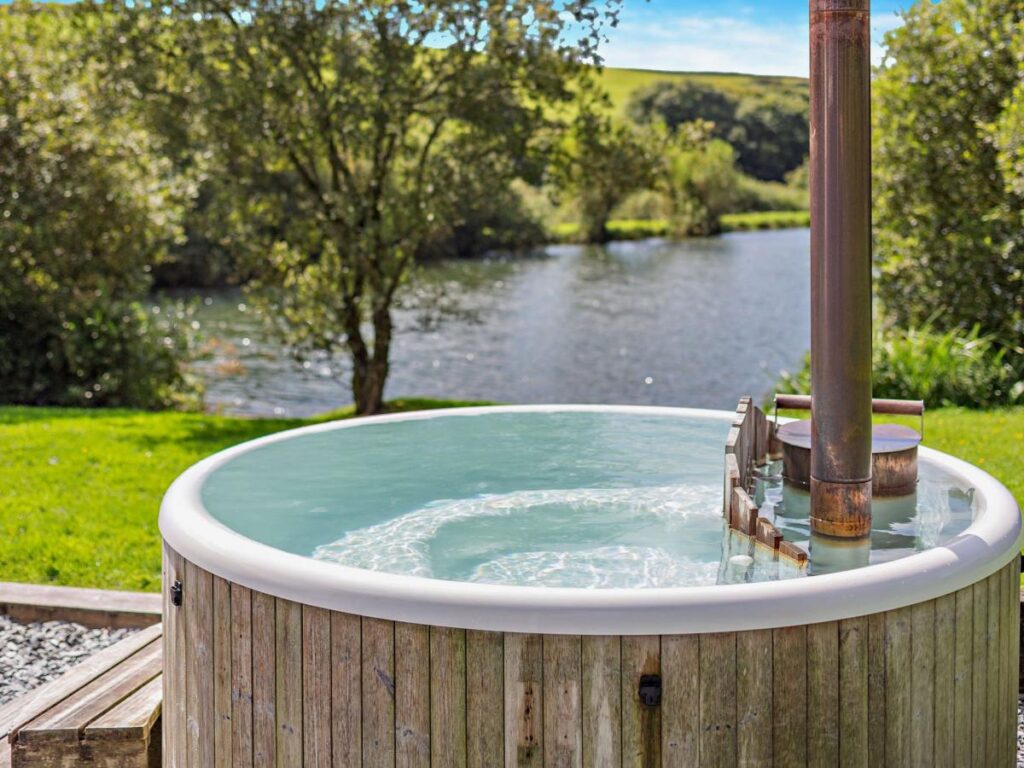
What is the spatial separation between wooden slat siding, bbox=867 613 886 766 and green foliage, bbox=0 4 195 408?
981cm

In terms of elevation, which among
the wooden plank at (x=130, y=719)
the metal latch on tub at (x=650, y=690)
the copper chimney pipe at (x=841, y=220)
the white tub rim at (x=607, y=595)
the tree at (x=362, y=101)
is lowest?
the wooden plank at (x=130, y=719)

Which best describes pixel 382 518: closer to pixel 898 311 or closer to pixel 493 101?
pixel 493 101

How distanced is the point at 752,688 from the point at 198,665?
1.37 meters

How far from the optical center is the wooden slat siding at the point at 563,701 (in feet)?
7.64

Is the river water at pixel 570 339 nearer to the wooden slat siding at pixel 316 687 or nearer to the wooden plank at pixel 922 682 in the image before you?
the wooden slat siding at pixel 316 687

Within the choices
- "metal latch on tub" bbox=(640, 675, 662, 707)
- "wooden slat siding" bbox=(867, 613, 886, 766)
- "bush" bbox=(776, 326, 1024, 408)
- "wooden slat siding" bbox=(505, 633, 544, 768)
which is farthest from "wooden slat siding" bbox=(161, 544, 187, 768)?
"bush" bbox=(776, 326, 1024, 408)

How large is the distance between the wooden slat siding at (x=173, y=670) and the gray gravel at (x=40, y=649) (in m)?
1.43

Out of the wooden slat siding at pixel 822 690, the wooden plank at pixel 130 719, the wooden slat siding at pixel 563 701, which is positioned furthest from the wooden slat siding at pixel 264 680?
the wooden slat siding at pixel 822 690

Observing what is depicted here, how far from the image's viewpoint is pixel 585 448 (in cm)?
472

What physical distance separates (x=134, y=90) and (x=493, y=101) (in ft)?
9.96

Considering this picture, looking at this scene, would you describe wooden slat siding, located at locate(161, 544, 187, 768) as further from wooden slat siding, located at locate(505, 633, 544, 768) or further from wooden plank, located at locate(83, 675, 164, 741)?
wooden slat siding, located at locate(505, 633, 544, 768)

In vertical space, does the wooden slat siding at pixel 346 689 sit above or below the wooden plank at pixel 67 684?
above

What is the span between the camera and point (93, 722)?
3238mm

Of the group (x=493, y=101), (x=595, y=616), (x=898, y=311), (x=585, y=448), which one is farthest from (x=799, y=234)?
(x=595, y=616)
